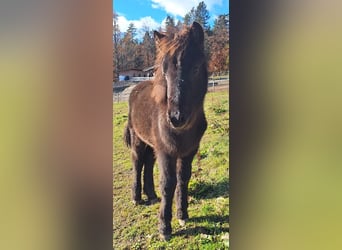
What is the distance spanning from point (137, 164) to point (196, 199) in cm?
28

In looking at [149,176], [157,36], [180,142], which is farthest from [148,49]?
[149,176]

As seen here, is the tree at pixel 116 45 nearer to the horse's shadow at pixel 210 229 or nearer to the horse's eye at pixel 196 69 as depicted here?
the horse's eye at pixel 196 69

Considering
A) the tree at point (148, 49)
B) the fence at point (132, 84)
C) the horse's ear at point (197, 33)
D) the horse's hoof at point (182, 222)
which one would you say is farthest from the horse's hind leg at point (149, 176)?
the horse's ear at point (197, 33)

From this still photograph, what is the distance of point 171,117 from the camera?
54.1 inches

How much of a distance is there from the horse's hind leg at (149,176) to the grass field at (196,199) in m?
0.02

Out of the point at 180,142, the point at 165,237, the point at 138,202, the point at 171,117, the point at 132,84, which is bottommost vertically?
the point at 165,237

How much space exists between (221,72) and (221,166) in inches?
15.2

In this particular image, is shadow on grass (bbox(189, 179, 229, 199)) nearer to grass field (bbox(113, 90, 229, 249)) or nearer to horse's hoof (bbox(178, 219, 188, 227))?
grass field (bbox(113, 90, 229, 249))

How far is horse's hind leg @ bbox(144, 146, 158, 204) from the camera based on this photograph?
137 centimetres

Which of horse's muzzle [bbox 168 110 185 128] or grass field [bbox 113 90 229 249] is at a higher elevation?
horse's muzzle [bbox 168 110 185 128]

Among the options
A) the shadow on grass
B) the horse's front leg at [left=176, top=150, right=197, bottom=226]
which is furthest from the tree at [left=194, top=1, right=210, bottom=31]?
the shadow on grass

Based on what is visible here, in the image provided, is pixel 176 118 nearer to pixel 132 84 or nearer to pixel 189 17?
pixel 132 84
